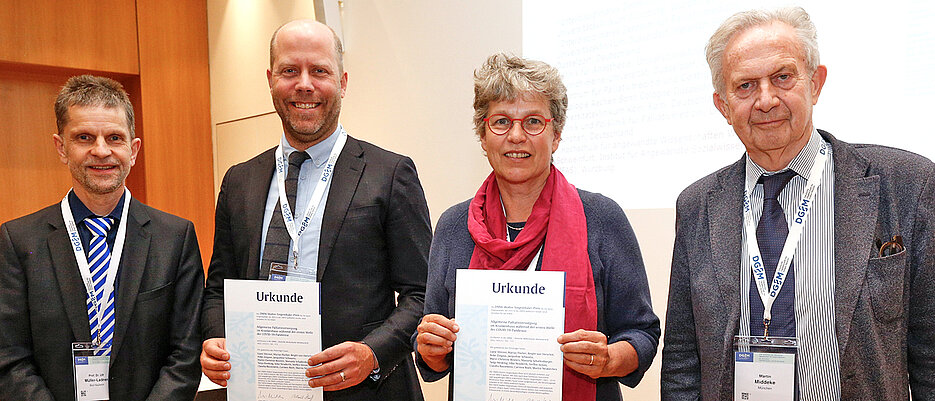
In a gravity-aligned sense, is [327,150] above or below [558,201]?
above

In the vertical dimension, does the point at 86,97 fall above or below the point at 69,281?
above

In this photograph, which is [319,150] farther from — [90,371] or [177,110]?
[177,110]

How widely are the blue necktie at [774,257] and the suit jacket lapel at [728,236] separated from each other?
5 cm

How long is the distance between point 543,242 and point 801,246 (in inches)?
26.0

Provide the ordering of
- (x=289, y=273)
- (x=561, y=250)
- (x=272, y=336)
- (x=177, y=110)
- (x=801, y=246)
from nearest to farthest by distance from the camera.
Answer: (x=801, y=246), (x=561, y=250), (x=272, y=336), (x=289, y=273), (x=177, y=110)

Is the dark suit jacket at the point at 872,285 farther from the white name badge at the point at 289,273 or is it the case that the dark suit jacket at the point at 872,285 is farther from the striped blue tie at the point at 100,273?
the striped blue tie at the point at 100,273

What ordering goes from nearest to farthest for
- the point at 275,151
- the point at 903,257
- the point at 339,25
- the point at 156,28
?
the point at 903,257 → the point at 275,151 → the point at 339,25 → the point at 156,28

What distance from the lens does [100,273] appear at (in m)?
2.20

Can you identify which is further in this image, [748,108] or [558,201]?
[558,201]

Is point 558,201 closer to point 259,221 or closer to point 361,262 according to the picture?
point 361,262

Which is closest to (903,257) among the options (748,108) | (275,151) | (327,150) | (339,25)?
(748,108)

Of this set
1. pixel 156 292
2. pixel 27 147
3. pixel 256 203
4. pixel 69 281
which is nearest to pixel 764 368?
pixel 256 203

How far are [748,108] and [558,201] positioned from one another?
1.80ft

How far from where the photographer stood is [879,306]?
1547mm
